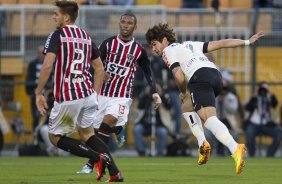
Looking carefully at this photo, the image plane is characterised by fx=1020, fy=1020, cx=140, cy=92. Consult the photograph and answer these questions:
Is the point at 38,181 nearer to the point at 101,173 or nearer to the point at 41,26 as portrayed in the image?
the point at 101,173

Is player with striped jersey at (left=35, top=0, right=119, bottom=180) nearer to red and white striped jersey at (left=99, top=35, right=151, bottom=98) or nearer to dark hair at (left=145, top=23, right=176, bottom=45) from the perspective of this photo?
dark hair at (left=145, top=23, right=176, bottom=45)

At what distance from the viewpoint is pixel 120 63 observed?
1542 centimetres

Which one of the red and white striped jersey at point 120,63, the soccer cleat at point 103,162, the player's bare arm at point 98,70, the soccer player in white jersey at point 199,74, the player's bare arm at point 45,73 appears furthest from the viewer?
the red and white striped jersey at point 120,63

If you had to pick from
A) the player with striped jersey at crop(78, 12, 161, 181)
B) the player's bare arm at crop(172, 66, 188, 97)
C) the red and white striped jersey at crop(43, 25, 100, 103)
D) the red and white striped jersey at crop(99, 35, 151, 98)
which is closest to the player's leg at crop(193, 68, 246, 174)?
the player's bare arm at crop(172, 66, 188, 97)

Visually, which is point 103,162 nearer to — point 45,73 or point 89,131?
point 89,131

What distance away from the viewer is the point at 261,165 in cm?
1656

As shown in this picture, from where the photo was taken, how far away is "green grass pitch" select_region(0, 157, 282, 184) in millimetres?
12336

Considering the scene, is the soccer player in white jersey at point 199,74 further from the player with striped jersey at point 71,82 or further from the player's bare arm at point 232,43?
the player with striped jersey at point 71,82

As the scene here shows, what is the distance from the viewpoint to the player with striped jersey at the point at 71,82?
37.9 ft

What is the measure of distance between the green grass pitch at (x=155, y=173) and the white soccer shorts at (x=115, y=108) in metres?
0.79

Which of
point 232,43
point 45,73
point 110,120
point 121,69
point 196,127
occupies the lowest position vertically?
point 110,120

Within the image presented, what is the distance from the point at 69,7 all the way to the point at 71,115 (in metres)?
1.24

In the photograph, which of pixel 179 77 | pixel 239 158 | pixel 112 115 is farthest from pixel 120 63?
pixel 239 158

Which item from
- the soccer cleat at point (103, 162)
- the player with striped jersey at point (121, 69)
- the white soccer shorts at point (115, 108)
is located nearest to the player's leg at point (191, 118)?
the player with striped jersey at point (121, 69)
